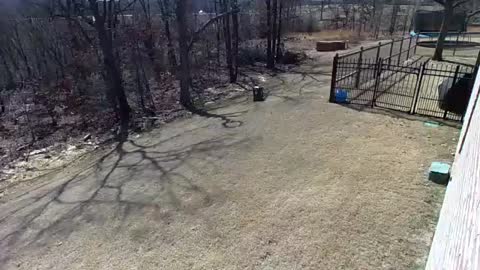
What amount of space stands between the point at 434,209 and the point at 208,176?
11.7 feet

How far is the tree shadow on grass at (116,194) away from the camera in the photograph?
4664 millimetres

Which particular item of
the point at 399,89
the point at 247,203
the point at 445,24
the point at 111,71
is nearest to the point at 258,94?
the point at 399,89

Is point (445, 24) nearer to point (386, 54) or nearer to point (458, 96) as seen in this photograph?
point (386, 54)

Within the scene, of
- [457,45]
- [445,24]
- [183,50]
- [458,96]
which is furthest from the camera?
[457,45]

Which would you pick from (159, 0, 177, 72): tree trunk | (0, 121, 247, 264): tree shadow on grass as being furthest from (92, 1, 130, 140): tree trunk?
(159, 0, 177, 72): tree trunk

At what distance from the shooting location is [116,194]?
5414 mm

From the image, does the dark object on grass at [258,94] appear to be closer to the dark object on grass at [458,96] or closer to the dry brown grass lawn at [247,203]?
the dry brown grass lawn at [247,203]

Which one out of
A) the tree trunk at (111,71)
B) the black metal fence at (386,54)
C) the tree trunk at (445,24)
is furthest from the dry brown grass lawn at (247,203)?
the tree trunk at (445,24)

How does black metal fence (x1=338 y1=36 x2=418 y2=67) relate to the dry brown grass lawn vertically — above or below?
above

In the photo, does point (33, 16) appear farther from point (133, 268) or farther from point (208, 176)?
point (133, 268)

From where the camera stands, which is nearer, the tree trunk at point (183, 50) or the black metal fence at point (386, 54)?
the black metal fence at point (386, 54)

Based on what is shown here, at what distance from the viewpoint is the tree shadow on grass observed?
466 centimetres

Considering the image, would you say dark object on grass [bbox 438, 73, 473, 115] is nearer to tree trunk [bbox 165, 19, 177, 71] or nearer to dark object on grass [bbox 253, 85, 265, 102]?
dark object on grass [bbox 253, 85, 265, 102]

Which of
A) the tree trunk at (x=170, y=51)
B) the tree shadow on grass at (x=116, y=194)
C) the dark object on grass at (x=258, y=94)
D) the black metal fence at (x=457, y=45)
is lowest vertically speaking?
the tree shadow on grass at (x=116, y=194)
